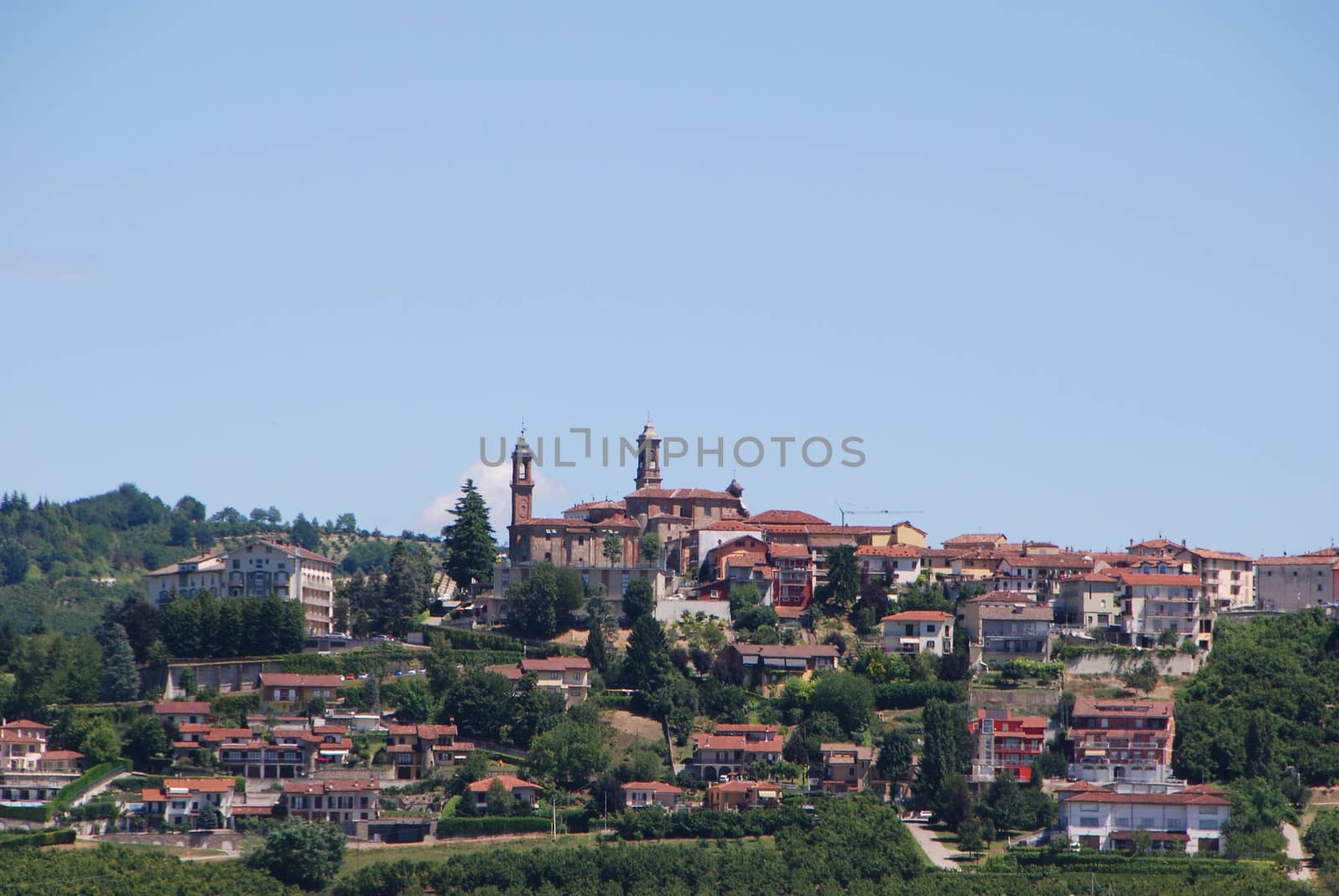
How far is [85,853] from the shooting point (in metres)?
67.4

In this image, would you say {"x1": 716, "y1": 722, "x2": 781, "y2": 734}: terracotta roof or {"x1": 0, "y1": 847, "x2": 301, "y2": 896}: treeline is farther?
{"x1": 716, "y1": 722, "x2": 781, "y2": 734}: terracotta roof

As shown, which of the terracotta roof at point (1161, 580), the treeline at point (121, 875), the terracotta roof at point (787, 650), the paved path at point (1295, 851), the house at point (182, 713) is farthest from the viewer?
the terracotta roof at point (1161, 580)

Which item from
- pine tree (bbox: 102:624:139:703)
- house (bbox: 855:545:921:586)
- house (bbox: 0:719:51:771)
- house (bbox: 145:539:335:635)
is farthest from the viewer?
house (bbox: 855:545:921:586)

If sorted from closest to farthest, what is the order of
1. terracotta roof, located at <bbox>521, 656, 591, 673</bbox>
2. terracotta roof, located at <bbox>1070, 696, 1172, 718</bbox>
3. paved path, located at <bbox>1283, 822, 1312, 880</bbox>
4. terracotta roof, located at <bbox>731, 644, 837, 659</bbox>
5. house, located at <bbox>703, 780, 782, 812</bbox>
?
paved path, located at <bbox>1283, 822, 1312, 880</bbox>
house, located at <bbox>703, 780, 782, 812</bbox>
terracotta roof, located at <bbox>1070, 696, 1172, 718</bbox>
terracotta roof, located at <bbox>521, 656, 591, 673</bbox>
terracotta roof, located at <bbox>731, 644, 837, 659</bbox>

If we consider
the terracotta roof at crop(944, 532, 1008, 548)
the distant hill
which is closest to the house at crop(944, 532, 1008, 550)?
the terracotta roof at crop(944, 532, 1008, 548)

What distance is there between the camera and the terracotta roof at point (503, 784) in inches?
2817

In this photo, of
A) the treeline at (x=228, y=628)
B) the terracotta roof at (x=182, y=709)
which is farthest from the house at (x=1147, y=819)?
the treeline at (x=228, y=628)

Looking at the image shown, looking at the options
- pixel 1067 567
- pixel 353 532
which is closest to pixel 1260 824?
pixel 1067 567

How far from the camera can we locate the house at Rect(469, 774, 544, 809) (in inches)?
2810

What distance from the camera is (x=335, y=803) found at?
7112 centimetres

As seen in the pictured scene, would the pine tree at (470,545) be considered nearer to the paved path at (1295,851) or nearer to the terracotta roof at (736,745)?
the terracotta roof at (736,745)

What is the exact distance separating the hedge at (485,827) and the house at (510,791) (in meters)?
1.40

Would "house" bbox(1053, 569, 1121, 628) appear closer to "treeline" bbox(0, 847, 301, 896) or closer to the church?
the church

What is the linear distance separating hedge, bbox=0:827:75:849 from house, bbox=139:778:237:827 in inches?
108
